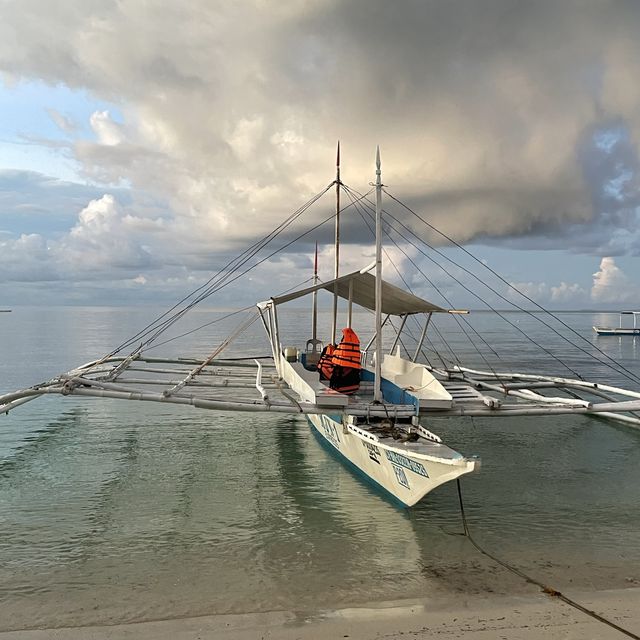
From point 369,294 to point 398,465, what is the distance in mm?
7612

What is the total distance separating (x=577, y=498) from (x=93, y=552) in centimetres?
1031

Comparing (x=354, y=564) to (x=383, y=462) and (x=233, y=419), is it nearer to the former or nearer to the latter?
(x=383, y=462)

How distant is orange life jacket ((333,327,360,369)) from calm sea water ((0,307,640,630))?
284 centimetres

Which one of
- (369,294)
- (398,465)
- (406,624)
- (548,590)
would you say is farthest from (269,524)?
(369,294)

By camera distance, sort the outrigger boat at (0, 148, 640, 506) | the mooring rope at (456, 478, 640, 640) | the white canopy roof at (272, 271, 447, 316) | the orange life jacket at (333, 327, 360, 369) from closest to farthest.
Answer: the mooring rope at (456, 478, 640, 640)
the outrigger boat at (0, 148, 640, 506)
the orange life jacket at (333, 327, 360, 369)
the white canopy roof at (272, 271, 447, 316)

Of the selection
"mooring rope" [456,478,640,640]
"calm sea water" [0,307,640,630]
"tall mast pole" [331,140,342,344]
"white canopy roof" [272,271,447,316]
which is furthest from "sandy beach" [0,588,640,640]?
"tall mast pole" [331,140,342,344]

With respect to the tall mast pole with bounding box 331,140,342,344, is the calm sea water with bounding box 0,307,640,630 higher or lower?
lower

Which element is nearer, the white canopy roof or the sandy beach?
the sandy beach

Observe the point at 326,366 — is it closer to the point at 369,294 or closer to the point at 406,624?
Answer: the point at 369,294

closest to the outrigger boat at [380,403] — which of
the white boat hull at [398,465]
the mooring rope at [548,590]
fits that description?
the white boat hull at [398,465]

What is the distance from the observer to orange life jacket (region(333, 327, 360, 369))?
1425 cm

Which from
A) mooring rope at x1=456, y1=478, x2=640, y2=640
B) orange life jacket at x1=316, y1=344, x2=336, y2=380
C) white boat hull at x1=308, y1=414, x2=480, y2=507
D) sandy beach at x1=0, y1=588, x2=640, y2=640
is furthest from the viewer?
orange life jacket at x1=316, y1=344, x2=336, y2=380

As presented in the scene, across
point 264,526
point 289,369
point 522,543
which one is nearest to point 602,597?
point 522,543

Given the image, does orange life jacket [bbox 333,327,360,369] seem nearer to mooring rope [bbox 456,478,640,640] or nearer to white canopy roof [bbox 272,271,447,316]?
white canopy roof [bbox 272,271,447,316]
